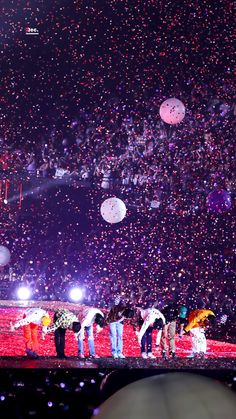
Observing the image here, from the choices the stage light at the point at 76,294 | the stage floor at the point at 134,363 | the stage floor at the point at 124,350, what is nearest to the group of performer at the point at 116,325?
the stage floor at the point at 124,350

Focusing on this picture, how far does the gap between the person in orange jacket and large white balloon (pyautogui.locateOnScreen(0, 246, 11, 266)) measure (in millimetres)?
8409

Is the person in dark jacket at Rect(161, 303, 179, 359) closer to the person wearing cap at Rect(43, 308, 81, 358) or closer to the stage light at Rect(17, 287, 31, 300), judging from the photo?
the person wearing cap at Rect(43, 308, 81, 358)

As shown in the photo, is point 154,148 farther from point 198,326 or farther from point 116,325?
point 116,325

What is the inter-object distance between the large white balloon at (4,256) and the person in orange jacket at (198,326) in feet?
27.6

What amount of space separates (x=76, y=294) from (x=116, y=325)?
7.29 meters

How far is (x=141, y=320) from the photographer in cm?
604

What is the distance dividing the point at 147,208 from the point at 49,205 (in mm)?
2737

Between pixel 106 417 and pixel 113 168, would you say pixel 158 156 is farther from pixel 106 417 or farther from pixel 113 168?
pixel 106 417

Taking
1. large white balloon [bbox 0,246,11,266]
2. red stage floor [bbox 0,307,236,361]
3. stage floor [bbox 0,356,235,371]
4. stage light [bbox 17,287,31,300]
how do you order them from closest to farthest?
stage floor [bbox 0,356,235,371], red stage floor [bbox 0,307,236,361], stage light [bbox 17,287,31,300], large white balloon [bbox 0,246,11,266]

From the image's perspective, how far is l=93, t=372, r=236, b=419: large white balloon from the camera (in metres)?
0.89

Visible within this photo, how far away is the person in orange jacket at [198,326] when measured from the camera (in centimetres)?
611

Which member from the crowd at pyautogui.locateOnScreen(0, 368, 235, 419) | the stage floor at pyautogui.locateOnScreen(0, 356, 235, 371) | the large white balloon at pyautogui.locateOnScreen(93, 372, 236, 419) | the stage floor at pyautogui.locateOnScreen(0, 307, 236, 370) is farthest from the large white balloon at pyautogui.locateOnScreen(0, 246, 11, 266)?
the large white balloon at pyautogui.locateOnScreen(93, 372, 236, 419)

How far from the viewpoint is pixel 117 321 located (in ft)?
A: 19.2

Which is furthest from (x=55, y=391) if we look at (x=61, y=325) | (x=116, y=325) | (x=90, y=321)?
(x=116, y=325)
